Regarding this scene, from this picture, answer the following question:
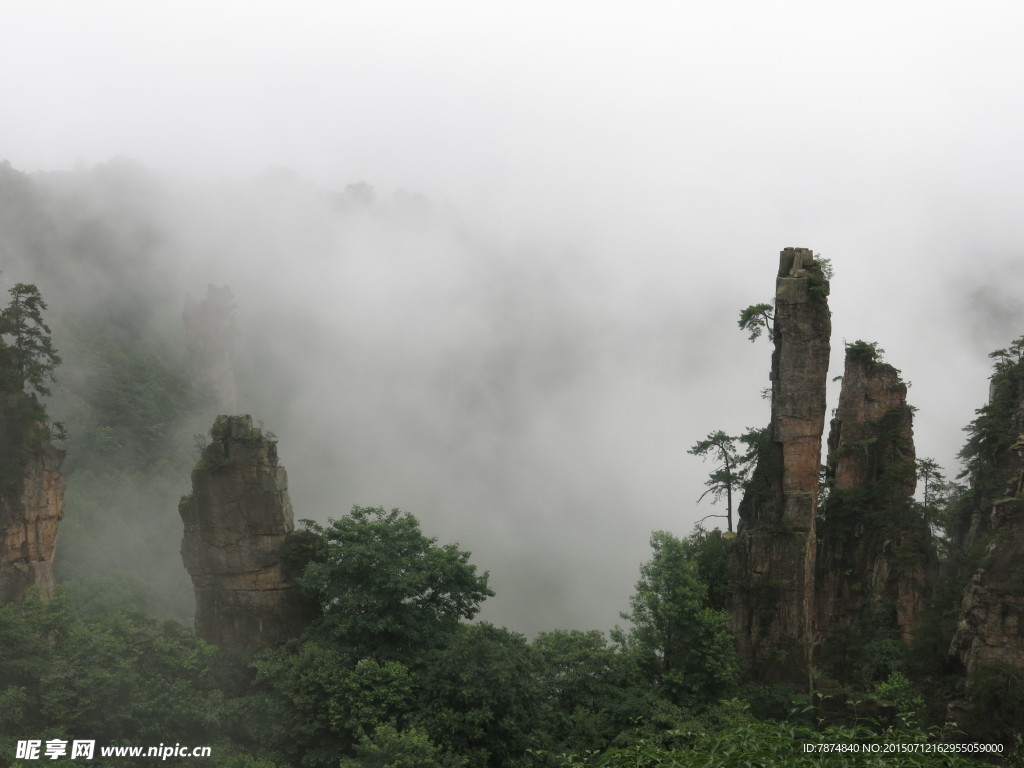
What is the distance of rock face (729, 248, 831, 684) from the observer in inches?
1329

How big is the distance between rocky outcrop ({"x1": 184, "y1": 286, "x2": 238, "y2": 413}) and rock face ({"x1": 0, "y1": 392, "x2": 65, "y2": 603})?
173 ft

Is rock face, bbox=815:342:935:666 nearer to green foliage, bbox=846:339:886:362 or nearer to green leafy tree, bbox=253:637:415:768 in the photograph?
green foliage, bbox=846:339:886:362

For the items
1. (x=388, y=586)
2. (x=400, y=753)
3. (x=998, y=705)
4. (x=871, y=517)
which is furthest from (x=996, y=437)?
(x=400, y=753)

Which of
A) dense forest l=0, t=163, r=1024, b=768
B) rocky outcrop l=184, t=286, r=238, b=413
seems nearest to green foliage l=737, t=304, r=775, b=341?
dense forest l=0, t=163, r=1024, b=768

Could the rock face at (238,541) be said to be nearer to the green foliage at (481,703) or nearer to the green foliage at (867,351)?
the green foliage at (481,703)

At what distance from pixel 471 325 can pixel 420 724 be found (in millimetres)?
112582

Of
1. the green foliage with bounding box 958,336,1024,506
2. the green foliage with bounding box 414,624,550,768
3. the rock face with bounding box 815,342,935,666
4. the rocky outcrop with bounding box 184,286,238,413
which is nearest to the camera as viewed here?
the green foliage with bounding box 414,624,550,768

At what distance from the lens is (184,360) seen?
91.1 m

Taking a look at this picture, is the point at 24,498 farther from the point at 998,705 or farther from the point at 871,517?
the point at 871,517

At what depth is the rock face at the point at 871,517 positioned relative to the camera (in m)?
36.1

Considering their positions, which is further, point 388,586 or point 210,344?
point 210,344

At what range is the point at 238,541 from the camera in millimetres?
32656

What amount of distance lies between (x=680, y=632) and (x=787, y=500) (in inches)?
303

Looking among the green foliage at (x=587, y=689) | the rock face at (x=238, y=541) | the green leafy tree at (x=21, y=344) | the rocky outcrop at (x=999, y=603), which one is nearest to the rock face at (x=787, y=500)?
the green foliage at (x=587, y=689)
